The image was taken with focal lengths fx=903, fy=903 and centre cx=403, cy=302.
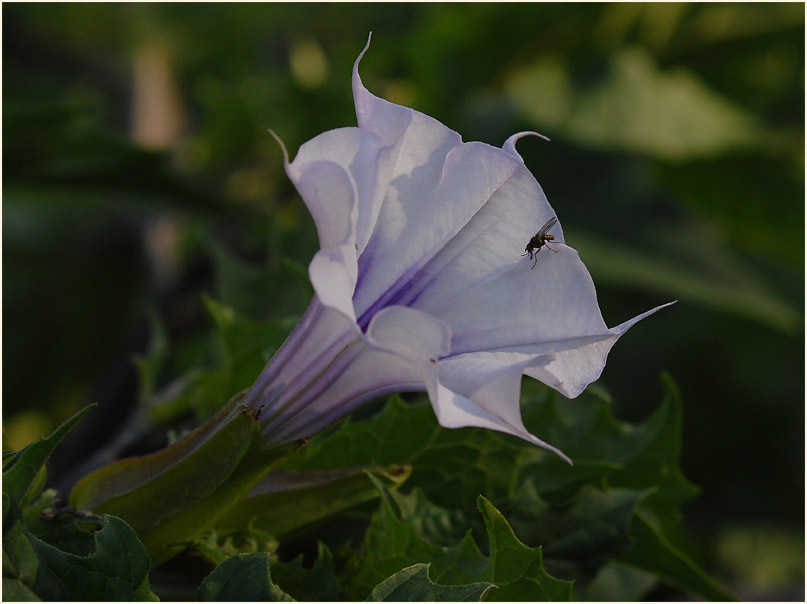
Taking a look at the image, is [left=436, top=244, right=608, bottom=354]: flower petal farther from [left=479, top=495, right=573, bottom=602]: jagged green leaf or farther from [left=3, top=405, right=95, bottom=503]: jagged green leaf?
[left=3, top=405, right=95, bottom=503]: jagged green leaf

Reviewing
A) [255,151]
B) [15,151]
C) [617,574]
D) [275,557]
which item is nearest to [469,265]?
[275,557]

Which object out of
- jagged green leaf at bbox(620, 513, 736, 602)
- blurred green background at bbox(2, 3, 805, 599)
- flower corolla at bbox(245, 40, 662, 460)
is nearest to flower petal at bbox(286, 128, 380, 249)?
flower corolla at bbox(245, 40, 662, 460)

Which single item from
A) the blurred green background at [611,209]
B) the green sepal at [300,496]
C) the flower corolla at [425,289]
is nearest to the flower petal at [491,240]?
the flower corolla at [425,289]

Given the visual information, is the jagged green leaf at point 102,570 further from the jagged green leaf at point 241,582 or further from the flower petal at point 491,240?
the flower petal at point 491,240

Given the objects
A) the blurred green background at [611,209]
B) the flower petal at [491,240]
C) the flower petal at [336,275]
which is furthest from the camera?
the blurred green background at [611,209]

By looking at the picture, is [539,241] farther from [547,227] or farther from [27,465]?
[27,465]

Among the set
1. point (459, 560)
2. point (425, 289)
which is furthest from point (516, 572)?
point (425, 289)
